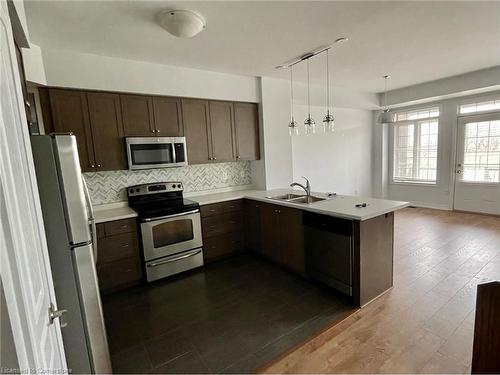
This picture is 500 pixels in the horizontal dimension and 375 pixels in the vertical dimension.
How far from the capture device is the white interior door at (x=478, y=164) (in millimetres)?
4918

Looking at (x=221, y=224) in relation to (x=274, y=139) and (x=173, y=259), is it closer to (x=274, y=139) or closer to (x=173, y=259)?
(x=173, y=259)

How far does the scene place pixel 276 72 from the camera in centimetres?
366

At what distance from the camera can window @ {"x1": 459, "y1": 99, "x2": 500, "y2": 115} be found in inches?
190

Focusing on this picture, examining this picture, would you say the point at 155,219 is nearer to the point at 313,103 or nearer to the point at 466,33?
the point at 313,103

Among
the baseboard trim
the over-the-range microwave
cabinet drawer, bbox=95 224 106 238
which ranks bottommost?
the baseboard trim

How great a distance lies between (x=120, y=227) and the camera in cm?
282

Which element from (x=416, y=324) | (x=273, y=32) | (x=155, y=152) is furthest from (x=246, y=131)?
(x=416, y=324)

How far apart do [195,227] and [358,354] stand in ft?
7.07

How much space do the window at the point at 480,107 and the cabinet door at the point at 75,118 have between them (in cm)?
662

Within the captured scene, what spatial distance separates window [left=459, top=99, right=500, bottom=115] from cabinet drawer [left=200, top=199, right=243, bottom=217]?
5.05 m

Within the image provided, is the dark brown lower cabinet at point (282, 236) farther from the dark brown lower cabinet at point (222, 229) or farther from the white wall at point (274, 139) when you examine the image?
the white wall at point (274, 139)

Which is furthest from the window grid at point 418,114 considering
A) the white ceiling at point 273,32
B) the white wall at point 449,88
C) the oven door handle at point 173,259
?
the oven door handle at point 173,259

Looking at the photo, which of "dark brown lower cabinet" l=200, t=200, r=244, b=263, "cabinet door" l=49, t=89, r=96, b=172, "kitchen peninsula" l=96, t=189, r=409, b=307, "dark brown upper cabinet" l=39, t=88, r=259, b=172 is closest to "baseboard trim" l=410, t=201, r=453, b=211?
"kitchen peninsula" l=96, t=189, r=409, b=307

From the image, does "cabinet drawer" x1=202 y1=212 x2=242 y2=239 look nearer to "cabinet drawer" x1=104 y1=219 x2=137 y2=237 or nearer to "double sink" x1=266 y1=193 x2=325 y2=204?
"double sink" x1=266 y1=193 x2=325 y2=204
